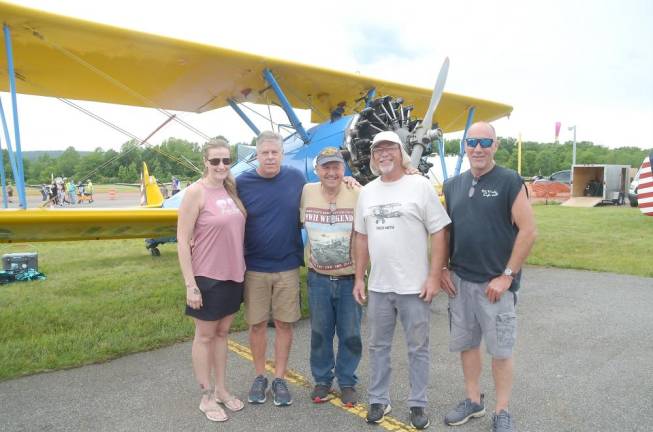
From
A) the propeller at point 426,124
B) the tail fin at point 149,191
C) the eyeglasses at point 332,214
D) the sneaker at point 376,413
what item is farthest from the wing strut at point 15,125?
the tail fin at point 149,191

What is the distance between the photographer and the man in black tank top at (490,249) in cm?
252

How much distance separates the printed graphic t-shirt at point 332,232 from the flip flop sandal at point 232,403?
98 centimetres

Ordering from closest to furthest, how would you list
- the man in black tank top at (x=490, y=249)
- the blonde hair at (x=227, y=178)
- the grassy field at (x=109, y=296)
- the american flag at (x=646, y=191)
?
the man in black tank top at (x=490, y=249)
the blonde hair at (x=227, y=178)
the grassy field at (x=109, y=296)
the american flag at (x=646, y=191)

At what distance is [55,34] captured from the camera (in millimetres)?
4793

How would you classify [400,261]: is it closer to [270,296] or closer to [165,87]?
[270,296]

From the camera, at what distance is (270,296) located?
3.07m

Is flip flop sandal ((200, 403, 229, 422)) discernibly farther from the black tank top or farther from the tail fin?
the tail fin

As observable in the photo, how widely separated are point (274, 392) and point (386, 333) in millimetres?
884

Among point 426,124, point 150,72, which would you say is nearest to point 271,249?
point 426,124

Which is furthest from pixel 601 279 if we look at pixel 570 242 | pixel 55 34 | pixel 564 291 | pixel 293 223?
pixel 55 34

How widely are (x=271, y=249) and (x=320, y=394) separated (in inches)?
39.4

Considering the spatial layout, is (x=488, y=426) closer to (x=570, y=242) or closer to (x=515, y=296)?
(x=515, y=296)

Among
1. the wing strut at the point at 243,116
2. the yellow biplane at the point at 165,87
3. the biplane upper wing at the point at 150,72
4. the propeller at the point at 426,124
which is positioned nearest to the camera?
the yellow biplane at the point at 165,87

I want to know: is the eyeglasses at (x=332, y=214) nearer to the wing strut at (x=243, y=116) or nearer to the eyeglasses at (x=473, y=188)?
the eyeglasses at (x=473, y=188)
